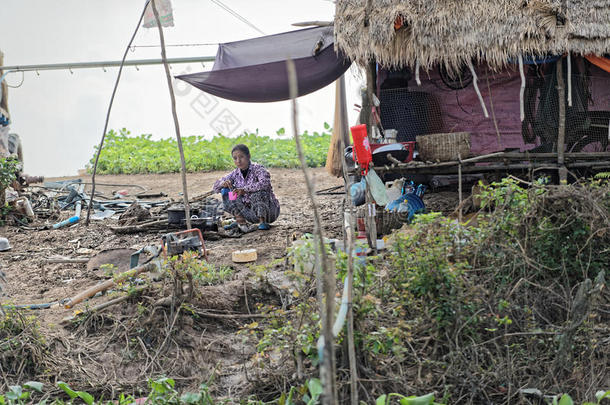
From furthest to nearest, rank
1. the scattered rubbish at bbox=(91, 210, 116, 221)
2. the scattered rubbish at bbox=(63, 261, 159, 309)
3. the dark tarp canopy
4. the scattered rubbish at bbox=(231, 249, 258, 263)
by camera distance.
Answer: the scattered rubbish at bbox=(91, 210, 116, 221) < the dark tarp canopy < the scattered rubbish at bbox=(231, 249, 258, 263) < the scattered rubbish at bbox=(63, 261, 159, 309)

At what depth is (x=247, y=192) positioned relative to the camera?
287 inches

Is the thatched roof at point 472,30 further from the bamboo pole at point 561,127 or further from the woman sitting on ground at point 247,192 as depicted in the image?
the woman sitting on ground at point 247,192

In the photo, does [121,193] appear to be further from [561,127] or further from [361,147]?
[561,127]

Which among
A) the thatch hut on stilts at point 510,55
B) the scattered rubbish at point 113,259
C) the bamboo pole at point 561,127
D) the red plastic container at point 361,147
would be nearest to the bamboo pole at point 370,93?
the thatch hut on stilts at point 510,55

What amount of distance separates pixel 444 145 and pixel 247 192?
7.65 ft

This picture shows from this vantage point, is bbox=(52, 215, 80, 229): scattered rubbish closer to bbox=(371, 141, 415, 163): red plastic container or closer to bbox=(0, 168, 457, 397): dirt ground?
bbox=(0, 168, 457, 397): dirt ground

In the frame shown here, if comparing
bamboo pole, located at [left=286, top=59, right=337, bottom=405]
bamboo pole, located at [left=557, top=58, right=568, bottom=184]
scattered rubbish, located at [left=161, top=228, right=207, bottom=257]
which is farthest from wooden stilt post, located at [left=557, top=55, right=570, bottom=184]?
bamboo pole, located at [left=286, top=59, right=337, bottom=405]

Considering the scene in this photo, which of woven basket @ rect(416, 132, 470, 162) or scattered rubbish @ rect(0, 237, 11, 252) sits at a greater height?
woven basket @ rect(416, 132, 470, 162)

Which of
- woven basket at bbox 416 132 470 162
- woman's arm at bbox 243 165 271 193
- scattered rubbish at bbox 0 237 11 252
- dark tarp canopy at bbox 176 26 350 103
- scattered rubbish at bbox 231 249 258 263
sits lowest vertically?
scattered rubbish at bbox 231 249 258 263

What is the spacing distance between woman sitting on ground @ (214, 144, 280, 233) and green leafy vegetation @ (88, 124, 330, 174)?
4996 mm

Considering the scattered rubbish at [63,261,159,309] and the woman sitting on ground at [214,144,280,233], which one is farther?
the woman sitting on ground at [214,144,280,233]

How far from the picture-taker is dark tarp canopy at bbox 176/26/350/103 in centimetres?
750

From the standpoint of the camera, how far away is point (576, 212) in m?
3.73

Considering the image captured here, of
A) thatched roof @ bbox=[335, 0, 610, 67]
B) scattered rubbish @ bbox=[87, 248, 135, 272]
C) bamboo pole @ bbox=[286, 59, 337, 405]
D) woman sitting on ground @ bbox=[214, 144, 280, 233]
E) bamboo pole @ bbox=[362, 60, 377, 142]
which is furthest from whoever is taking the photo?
woman sitting on ground @ bbox=[214, 144, 280, 233]
